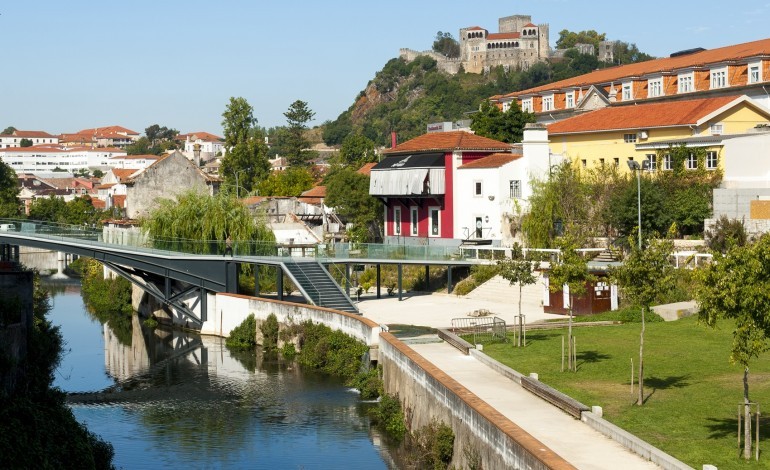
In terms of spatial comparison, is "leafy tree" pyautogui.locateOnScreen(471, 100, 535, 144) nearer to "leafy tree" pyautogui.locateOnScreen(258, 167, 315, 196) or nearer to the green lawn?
"leafy tree" pyautogui.locateOnScreen(258, 167, 315, 196)

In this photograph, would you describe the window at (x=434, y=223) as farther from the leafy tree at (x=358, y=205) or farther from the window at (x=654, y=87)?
the window at (x=654, y=87)

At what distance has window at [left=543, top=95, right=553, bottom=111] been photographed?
267 ft

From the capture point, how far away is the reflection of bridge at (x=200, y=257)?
160 ft

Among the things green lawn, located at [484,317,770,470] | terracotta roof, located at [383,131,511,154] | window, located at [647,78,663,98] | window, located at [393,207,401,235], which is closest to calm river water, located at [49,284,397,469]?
green lawn, located at [484,317,770,470]

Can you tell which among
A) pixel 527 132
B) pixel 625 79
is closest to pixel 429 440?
pixel 527 132

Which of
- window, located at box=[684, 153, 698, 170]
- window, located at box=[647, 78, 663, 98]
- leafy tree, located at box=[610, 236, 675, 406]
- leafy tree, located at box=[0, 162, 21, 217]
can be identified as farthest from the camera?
leafy tree, located at box=[0, 162, 21, 217]

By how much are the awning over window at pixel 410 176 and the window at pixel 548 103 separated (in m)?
21.4

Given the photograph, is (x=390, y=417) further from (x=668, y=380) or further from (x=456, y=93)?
(x=456, y=93)

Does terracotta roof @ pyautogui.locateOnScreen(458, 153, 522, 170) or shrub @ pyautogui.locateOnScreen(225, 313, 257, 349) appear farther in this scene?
terracotta roof @ pyautogui.locateOnScreen(458, 153, 522, 170)

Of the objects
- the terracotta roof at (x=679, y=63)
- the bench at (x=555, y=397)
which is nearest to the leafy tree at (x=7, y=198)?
the terracotta roof at (x=679, y=63)

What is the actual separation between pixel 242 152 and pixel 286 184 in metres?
9.91

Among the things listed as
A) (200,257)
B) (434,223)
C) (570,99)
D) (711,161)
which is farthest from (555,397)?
(570,99)

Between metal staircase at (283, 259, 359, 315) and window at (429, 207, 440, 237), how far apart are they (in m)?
13.7

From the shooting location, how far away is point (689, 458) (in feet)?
60.8
